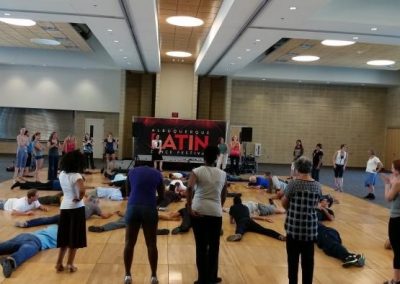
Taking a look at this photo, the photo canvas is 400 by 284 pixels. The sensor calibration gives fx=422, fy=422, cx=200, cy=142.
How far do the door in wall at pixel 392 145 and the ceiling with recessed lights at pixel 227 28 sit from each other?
14.5 ft

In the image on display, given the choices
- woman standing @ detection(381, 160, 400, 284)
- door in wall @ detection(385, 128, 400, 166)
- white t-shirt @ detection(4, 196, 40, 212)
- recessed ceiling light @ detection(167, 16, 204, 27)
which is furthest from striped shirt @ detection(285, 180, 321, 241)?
door in wall @ detection(385, 128, 400, 166)

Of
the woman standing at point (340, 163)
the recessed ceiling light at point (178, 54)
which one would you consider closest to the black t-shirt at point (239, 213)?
the woman standing at point (340, 163)

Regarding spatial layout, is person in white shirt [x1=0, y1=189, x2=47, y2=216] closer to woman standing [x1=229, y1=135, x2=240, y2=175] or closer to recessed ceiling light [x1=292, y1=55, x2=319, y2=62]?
woman standing [x1=229, y1=135, x2=240, y2=175]

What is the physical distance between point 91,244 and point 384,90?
21.1 m

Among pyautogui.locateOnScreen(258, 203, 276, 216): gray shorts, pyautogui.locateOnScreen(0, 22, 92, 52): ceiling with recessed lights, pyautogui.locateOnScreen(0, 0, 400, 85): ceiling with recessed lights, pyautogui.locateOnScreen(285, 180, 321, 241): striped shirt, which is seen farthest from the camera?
pyautogui.locateOnScreen(0, 22, 92, 52): ceiling with recessed lights

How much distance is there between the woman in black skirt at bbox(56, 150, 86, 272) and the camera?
4.89 m

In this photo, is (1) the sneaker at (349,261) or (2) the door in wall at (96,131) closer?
(1) the sneaker at (349,261)

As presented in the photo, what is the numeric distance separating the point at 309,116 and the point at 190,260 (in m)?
18.5

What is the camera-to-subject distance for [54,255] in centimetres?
576

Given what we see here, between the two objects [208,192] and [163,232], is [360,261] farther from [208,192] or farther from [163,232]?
[163,232]

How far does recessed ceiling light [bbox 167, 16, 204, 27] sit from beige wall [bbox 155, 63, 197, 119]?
26.0 ft

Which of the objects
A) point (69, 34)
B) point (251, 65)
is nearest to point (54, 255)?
point (69, 34)

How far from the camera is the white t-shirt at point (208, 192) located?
446 cm

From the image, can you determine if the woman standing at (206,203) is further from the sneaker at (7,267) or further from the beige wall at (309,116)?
the beige wall at (309,116)
